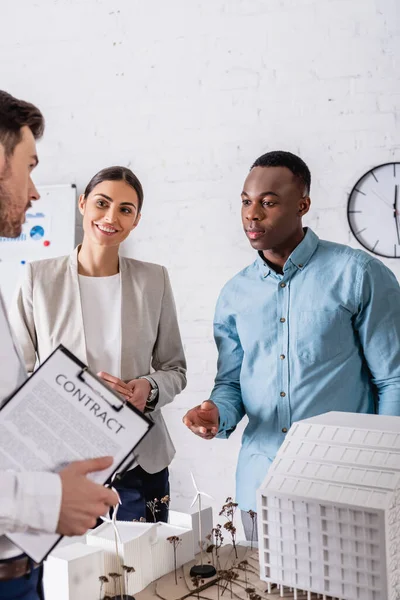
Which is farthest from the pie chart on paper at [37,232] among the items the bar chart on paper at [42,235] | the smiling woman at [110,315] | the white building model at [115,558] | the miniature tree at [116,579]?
the miniature tree at [116,579]

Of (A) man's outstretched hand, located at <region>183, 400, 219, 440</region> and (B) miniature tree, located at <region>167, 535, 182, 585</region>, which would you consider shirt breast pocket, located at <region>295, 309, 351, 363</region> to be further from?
(B) miniature tree, located at <region>167, 535, 182, 585</region>

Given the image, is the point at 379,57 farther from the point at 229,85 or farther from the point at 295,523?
the point at 295,523

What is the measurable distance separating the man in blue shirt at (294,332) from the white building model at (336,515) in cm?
51

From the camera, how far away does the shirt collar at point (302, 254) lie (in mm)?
1871

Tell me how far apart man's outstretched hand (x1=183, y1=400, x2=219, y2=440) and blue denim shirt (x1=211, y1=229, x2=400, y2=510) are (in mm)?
62

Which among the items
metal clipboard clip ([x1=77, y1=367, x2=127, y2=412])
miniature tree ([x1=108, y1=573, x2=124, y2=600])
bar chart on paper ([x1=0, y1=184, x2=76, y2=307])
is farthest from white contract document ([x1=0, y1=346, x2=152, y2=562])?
bar chart on paper ([x1=0, y1=184, x2=76, y2=307])

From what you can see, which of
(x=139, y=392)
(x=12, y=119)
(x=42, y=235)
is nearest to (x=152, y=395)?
(x=139, y=392)

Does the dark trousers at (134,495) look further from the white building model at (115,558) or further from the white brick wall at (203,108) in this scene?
the white brick wall at (203,108)

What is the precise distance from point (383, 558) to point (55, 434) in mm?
563

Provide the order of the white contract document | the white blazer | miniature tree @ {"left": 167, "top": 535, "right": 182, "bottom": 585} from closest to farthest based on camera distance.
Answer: the white contract document < miniature tree @ {"left": 167, "top": 535, "right": 182, "bottom": 585} < the white blazer

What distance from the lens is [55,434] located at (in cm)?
104

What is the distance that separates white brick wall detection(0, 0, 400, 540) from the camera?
296 cm

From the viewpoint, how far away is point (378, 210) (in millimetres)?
2934

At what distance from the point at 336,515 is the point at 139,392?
813 mm
